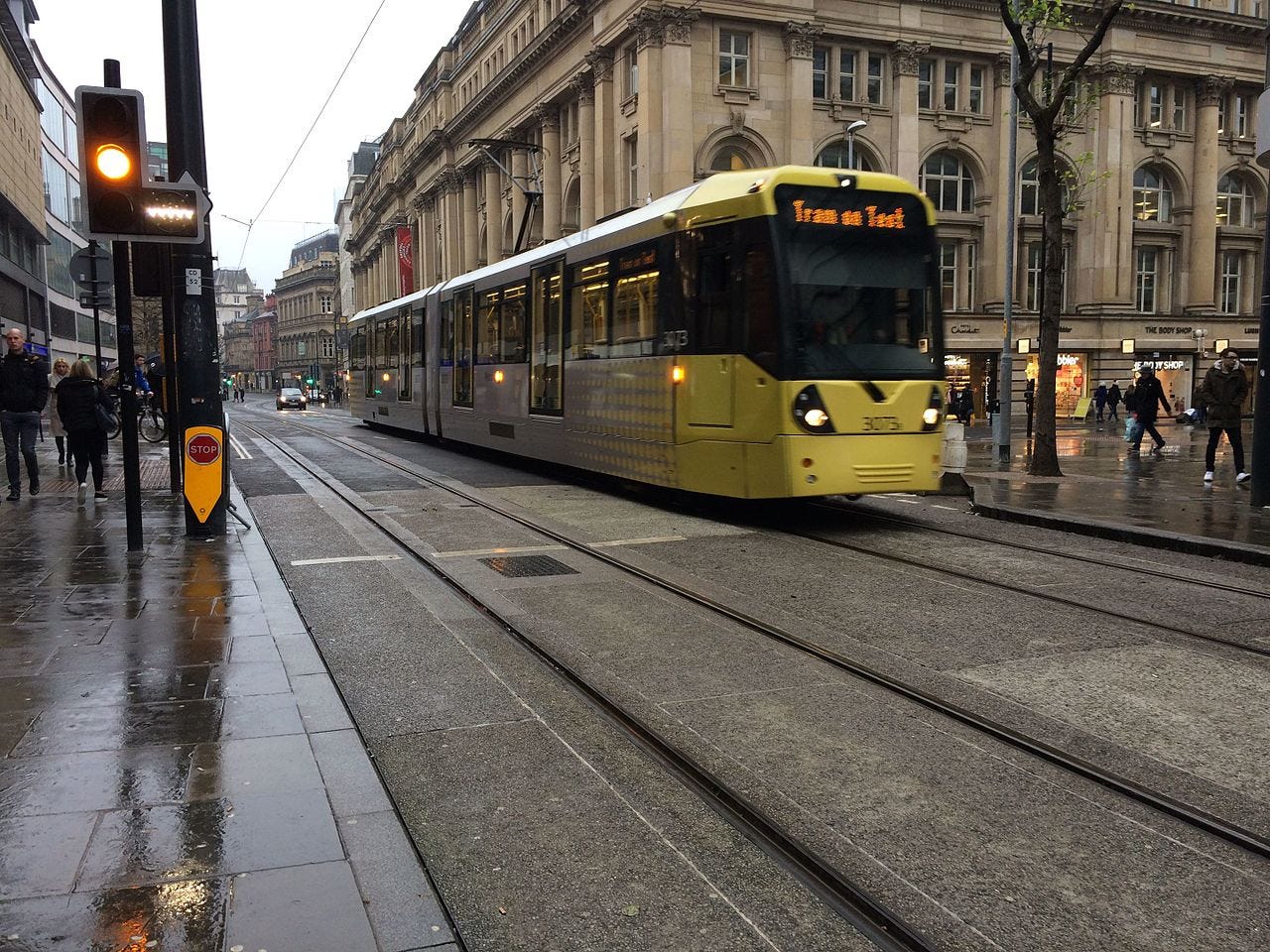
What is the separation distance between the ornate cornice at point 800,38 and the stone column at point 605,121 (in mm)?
7178

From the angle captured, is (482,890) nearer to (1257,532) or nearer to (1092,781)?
(1092,781)

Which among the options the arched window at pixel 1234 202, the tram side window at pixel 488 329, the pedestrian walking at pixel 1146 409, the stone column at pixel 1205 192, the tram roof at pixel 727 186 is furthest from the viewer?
the arched window at pixel 1234 202

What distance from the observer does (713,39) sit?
125 ft

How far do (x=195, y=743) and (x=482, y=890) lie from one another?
1.68 meters

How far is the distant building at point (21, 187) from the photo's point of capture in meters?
39.8

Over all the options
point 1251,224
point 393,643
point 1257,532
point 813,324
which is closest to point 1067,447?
point 1257,532

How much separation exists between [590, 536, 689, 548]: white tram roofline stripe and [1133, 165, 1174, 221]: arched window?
4346 centimetres

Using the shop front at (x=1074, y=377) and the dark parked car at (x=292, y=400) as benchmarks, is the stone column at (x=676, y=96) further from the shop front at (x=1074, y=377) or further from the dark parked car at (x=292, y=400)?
the dark parked car at (x=292, y=400)

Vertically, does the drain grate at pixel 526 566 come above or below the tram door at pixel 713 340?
below

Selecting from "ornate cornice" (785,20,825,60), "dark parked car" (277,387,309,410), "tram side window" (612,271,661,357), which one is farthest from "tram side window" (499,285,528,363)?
"dark parked car" (277,387,309,410)

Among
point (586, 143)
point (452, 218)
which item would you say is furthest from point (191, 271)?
point (452, 218)

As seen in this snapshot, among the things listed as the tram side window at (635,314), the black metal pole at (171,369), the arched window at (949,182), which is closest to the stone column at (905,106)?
the arched window at (949,182)

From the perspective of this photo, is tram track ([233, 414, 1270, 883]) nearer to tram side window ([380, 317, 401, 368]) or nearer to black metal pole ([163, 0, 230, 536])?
black metal pole ([163, 0, 230, 536])

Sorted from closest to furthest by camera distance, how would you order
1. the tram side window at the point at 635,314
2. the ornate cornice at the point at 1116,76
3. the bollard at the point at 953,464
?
the tram side window at the point at 635,314, the bollard at the point at 953,464, the ornate cornice at the point at 1116,76
